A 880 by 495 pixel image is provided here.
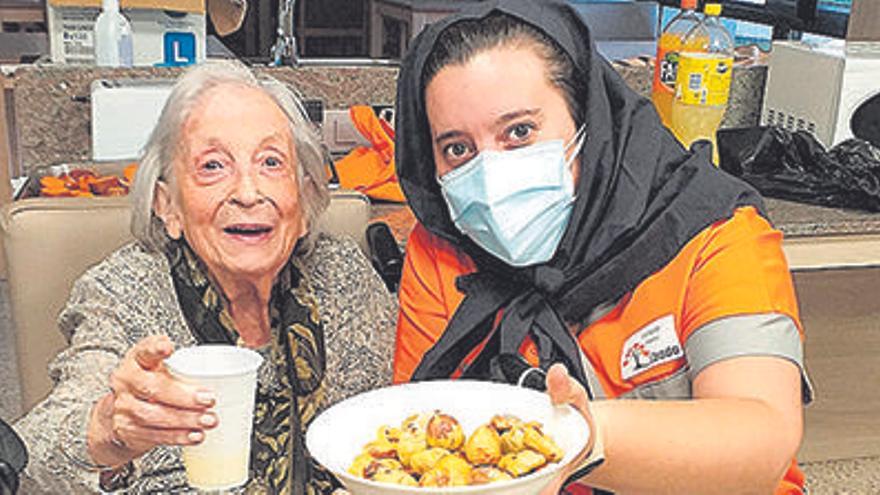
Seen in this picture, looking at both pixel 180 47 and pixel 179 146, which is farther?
pixel 180 47

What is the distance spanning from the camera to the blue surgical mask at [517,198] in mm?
1359

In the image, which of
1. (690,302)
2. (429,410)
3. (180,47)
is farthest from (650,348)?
→ (180,47)

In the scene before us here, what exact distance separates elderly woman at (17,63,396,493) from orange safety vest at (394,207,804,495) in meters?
0.32

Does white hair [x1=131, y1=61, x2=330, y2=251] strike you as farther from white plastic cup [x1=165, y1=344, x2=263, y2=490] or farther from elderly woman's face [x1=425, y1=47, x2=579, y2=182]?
white plastic cup [x1=165, y1=344, x2=263, y2=490]

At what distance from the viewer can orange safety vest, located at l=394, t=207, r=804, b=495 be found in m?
1.31

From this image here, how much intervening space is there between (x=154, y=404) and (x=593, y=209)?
26.7 inches

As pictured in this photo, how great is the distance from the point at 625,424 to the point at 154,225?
90cm

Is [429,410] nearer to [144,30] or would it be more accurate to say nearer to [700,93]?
[700,93]

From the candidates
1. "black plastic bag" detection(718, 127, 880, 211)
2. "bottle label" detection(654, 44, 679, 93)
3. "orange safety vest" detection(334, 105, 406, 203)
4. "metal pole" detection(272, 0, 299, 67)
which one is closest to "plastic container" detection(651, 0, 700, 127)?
"bottle label" detection(654, 44, 679, 93)

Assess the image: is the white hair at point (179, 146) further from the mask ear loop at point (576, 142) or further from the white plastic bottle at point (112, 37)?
the white plastic bottle at point (112, 37)

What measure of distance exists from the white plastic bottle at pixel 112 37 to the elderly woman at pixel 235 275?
2.91ft

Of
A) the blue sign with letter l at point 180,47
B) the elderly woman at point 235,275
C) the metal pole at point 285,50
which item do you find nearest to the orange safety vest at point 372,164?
the metal pole at point 285,50

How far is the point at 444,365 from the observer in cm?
152

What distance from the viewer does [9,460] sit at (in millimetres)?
943
